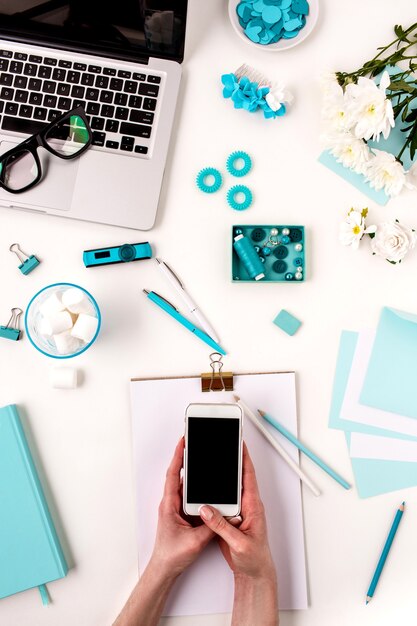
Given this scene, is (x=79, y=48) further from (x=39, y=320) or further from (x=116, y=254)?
(x=39, y=320)

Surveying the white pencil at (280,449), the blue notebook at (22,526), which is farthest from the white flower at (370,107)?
the blue notebook at (22,526)

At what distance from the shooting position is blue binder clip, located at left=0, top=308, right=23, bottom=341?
3.13 feet

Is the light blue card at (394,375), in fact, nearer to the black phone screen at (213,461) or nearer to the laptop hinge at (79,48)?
the black phone screen at (213,461)

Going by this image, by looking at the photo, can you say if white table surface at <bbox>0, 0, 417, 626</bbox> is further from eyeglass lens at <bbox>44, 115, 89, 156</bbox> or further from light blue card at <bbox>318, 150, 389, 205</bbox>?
eyeglass lens at <bbox>44, 115, 89, 156</bbox>

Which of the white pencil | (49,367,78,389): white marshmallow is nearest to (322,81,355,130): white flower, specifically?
the white pencil

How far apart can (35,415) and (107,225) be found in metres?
0.33

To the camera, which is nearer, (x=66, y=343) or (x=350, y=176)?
(x=66, y=343)

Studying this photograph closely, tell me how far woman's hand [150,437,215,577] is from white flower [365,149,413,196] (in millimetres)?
525

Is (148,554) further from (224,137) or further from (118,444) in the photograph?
(224,137)

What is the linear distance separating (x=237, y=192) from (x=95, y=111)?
264mm

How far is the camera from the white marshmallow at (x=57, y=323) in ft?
2.90

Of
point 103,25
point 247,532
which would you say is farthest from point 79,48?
point 247,532

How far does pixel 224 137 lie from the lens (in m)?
1.00

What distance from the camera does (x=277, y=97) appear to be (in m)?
0.98
